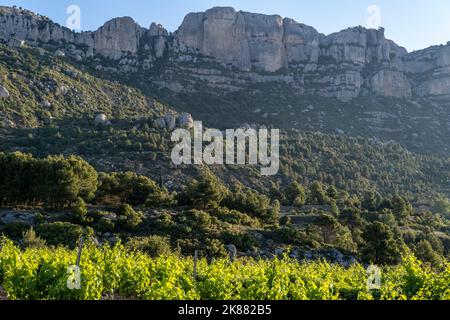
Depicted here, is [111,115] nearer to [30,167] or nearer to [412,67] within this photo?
[30,167]

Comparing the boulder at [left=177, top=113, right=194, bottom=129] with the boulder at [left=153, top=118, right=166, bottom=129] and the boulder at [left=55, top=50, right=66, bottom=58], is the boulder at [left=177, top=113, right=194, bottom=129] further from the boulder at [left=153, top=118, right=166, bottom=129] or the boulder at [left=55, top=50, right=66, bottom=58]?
the boulder at [left=55, top=50, right=66, bottom=58]

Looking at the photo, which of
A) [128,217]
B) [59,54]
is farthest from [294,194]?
[59,54]

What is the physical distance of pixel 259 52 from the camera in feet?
447

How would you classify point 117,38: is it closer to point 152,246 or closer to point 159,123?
point 159,123

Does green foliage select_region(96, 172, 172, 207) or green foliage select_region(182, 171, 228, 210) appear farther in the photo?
green foliage select_region(182, 171, 228, 210)

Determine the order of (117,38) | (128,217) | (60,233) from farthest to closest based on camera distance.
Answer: (117,38), (128,217), (60,233)

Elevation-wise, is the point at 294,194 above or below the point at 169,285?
below

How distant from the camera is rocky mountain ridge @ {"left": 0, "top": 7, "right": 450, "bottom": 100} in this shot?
364 ft

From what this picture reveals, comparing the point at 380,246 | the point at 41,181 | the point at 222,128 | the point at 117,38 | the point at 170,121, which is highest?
the point at 117,38

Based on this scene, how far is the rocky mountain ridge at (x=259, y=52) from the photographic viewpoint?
110938 mm

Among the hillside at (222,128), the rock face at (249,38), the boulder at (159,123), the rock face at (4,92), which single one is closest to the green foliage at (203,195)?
the hillside at (222,128)

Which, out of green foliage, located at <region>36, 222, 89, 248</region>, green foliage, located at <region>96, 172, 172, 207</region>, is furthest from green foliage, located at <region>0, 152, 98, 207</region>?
green foliage, located at <region>36, 222, 89, 248</region>

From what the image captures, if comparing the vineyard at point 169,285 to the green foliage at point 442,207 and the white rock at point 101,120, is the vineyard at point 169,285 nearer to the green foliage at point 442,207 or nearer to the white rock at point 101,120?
the green foliage at point 442,207
